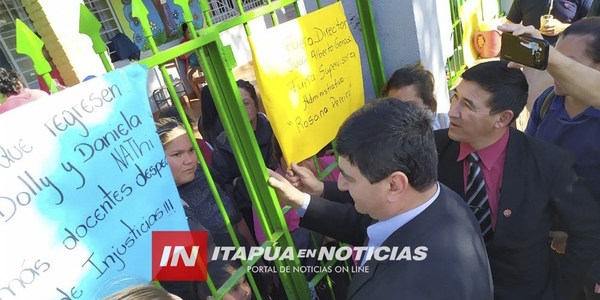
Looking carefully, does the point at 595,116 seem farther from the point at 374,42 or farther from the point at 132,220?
the point at 132,220

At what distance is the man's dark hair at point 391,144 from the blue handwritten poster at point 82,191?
1.94 ft

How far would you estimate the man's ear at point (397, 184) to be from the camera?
3.87ft

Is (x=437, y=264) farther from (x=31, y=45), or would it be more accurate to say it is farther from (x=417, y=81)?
(x=417, y=81)

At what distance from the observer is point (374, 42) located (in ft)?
7.97

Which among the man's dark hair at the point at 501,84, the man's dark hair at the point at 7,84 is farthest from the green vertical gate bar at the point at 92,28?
the man's dark hair at the point at 7,84

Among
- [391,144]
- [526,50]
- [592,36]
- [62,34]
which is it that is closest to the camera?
[391,144]

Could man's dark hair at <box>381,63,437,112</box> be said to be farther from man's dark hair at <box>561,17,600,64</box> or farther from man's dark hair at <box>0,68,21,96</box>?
Result: man's dark hair at <box>0,68,21,96</box>

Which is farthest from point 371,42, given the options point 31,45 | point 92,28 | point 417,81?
point 31,45

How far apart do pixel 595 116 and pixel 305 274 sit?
146 centimetres

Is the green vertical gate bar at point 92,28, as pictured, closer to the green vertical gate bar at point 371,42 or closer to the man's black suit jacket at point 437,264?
the man's black suit jacket at point 437,264

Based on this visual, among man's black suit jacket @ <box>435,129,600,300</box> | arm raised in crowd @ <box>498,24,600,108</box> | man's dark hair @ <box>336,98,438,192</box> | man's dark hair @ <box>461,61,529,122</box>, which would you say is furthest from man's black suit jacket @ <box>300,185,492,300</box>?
arm raised in crowd @ <box>498,24,600,108</box>

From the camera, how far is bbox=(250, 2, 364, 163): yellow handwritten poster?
1468mm

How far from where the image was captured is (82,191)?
0.96 m

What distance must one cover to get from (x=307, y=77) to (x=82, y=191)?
97 centimetres
